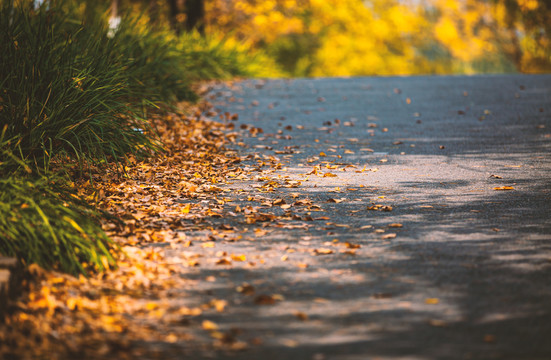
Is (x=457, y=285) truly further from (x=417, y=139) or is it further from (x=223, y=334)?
(x=417, y=139)

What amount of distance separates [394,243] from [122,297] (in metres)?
2.11

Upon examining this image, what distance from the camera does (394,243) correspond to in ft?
16.4

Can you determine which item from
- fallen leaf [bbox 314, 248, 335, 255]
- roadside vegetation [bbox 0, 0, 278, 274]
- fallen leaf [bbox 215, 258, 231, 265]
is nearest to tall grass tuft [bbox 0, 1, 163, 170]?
roadside vegetation [bbox 0, 0, 278, 274]

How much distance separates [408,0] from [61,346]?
3213 centimetres

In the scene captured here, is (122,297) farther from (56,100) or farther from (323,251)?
(56,100)

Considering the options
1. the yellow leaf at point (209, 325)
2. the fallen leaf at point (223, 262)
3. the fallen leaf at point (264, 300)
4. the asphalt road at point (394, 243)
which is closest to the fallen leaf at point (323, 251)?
the asphalt road at point (394, 243)

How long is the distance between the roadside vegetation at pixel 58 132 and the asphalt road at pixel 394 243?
1.01 metres

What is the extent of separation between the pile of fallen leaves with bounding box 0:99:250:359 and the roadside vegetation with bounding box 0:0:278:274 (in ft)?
0.62

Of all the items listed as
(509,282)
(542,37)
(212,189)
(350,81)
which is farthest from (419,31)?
(509,282)

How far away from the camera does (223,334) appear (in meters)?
3.55

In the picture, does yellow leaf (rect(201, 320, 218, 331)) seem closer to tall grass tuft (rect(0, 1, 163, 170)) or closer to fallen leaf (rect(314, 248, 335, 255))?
fallen leaf (rect(314, 248, 335, 255))

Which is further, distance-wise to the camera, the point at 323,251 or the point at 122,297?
the point at 323,251

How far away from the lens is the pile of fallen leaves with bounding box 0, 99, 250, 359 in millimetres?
3430

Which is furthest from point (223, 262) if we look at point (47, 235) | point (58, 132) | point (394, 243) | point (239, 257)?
point (58, 132)
